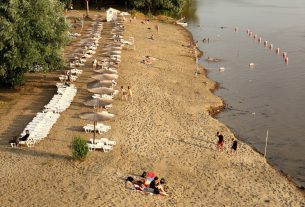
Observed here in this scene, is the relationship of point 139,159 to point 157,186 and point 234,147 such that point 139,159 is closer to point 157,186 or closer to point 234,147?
point 157,186

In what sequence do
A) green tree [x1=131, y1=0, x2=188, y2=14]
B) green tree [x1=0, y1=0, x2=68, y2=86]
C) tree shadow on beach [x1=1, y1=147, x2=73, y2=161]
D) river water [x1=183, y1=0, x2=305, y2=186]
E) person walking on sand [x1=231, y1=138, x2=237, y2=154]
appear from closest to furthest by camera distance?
tree shadow on beach [x1=1, y1=147, x2=73, y2=161] < person walking on sand [x1=231, y1=138, x2=237, y2=154] < river water [x1=183, y1=0, x2=305, y2=186] < green tree [x1=0, y1=0, x2=68, y2=86] < green tree [x1=131, y1=0, x2=188, y2=14]

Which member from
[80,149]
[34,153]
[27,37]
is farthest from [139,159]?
[27,37]

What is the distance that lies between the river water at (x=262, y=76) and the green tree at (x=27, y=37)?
13428 mm

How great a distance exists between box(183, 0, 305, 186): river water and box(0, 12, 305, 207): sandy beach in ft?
7.53

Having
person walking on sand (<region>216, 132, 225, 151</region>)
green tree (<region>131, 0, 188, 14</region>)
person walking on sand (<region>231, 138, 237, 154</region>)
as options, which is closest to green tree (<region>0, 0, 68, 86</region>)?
person walking on sand (<region>216, 132, 225, 151</region>)

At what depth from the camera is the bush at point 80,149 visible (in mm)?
22109

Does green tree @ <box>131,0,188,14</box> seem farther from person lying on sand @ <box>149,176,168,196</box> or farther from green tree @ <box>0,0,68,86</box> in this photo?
person lying on sand @ <box>149,176,168,196</box>

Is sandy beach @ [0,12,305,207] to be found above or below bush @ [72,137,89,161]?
below

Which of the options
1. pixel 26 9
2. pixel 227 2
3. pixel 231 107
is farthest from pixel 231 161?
pixel 227 2

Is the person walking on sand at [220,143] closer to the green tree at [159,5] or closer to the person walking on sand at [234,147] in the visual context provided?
the person walking on sand at [234,147]

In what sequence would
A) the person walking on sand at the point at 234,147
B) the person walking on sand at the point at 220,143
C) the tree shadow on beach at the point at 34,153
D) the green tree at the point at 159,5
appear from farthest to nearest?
the green tree at the point at 159,5, the person walking on sand at the point at 234,147, the person walking on sand at the point at 220,143, the tree shadow on beach at the point at 34,153

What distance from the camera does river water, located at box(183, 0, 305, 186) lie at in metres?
29.6

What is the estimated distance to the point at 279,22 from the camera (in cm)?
7431

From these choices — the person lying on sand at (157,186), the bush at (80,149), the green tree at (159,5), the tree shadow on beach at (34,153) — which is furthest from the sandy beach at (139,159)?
the green tree at (159,5)
